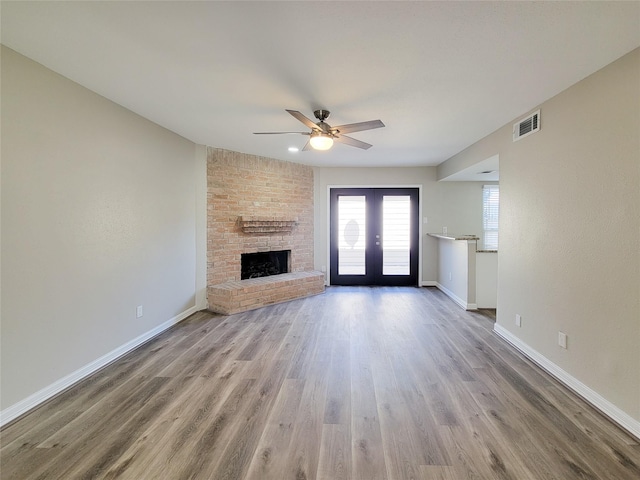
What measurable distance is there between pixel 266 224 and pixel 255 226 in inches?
9.1

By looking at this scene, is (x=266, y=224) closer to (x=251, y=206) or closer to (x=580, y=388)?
(x=251, y=206)

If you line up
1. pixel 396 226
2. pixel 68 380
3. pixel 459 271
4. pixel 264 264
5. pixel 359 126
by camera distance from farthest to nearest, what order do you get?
pixel 396 226 → pixel 264 264 → pixel 459 271 → pixel 359 126 → pixel 68 380

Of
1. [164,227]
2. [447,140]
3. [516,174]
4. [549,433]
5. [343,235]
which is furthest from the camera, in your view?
[343,235]

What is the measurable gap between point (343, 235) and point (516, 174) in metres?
3.38

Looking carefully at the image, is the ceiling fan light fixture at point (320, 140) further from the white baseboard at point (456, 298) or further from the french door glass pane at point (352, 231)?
the white baseboard at point (456, 298)

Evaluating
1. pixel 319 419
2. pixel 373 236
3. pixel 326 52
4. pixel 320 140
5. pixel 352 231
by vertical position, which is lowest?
pixel 319 419

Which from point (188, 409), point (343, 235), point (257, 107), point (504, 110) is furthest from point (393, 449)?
point (343, 235)

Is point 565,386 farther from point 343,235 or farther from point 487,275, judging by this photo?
point 343,235

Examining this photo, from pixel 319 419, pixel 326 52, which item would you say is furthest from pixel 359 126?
pixel 319 419

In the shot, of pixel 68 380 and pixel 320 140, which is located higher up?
pixel 320 140

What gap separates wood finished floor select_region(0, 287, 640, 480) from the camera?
4.94ft

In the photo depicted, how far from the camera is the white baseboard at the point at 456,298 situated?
4289mm

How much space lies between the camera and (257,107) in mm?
2795

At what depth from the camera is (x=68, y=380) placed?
2271 mm
